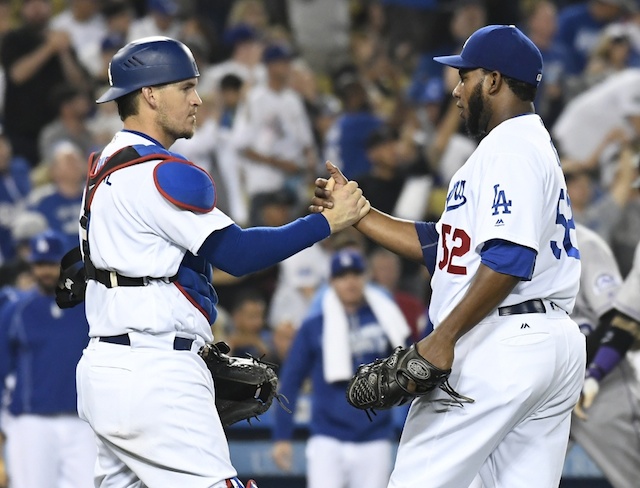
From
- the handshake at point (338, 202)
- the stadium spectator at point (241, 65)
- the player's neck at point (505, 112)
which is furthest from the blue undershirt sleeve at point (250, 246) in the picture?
the stadium spectator at point (241, 65)

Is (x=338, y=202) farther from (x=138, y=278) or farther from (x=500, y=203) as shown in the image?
(x=138, y=278)

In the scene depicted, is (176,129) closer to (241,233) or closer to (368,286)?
(241,233)

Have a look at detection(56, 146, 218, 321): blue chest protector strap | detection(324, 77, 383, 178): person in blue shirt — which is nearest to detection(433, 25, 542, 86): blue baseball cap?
detection(56, 146, 218, 321): blue chest protector strap

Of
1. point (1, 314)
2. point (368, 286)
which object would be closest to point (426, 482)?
point (368, 286)

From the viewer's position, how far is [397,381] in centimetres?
449

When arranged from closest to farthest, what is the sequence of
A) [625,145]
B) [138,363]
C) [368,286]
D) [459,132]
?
[138,363], [368,286], [625,145], [459,132]

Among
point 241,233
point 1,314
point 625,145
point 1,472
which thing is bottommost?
point 1,472

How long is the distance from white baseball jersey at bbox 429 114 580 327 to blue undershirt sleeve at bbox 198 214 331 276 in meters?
0.55

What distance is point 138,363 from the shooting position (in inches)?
172

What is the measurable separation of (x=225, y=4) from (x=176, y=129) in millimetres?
9303

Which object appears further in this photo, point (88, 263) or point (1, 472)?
point (1, 472)

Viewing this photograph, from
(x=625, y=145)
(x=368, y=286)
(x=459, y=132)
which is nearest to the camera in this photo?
(x=368, y=286)

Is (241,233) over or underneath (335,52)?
over

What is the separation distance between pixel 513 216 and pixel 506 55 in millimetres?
672
